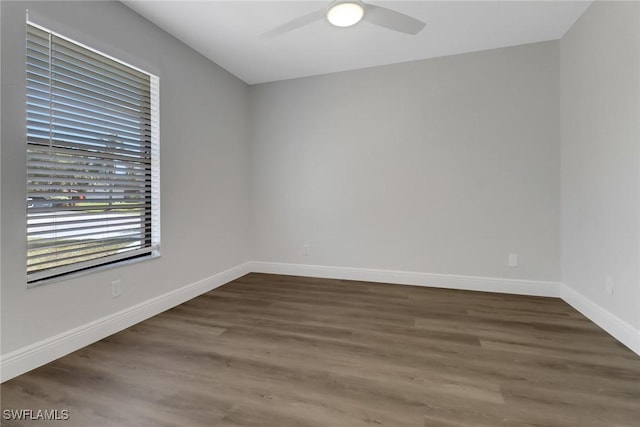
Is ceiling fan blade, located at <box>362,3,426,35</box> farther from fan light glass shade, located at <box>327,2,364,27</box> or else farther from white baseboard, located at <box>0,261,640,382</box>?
white baseboard, located at <box>0,261,640,382</box>

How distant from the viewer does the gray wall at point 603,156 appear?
1966mm

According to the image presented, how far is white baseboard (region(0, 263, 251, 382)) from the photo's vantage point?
1.71m

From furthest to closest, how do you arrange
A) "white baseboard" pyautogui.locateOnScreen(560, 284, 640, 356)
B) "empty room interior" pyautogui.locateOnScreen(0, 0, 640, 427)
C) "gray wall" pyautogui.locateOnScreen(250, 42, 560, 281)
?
"gray wall" pyautogui.locateOnScreen(250, 42, 560, 281)
"white baseboard" pyautogui.locateOnScreen(560, 284, 640, 356)
"empty room interior" pyautogui.locateOnScreen(0, 0, 640, 427)

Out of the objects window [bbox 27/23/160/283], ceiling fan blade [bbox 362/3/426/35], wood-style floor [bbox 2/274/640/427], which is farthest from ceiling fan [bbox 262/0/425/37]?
wood-style floor [bbox 2/274/640/427]

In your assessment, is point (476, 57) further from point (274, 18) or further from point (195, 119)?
point (195, 119)

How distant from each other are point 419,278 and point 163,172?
9.46ft

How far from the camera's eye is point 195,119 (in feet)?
10.2

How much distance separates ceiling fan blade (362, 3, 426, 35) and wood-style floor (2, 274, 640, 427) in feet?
8.16

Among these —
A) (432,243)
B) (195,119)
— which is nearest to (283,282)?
(432,243)

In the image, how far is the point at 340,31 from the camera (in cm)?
276

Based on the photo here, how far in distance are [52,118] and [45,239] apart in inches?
30.1

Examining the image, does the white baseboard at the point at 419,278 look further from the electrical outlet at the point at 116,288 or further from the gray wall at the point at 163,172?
the electrical outlet at the point at 116,288

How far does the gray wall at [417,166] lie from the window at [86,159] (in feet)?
5.41

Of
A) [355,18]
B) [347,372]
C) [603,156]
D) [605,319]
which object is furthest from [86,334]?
[603,156]
